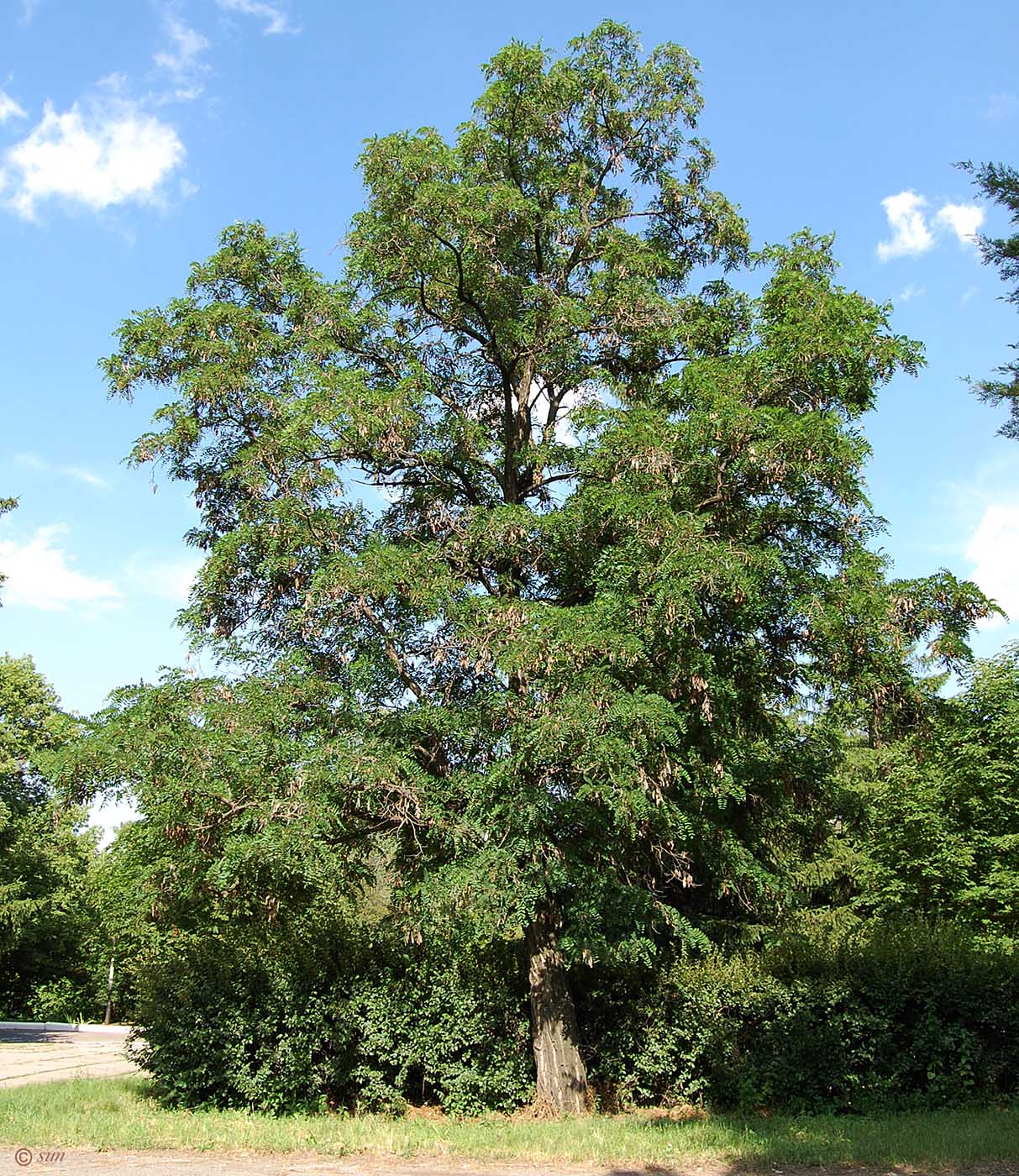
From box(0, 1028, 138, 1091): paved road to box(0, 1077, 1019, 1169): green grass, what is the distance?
3.75 m

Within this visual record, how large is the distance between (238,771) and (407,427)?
181 inches

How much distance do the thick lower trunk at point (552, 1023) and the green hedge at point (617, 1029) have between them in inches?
24.5

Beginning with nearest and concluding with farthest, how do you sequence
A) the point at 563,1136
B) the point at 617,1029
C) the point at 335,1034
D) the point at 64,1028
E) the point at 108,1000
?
1. the point at 563,1136
2. the point at 335,1034
3. the point at 617,1029
4. the point at 64,1028
5. the point at 108,1000

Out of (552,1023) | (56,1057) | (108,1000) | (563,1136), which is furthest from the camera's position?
(108,1000)

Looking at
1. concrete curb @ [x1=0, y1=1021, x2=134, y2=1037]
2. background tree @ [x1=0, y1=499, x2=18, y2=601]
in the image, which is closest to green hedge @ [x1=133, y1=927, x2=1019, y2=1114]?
background tree @ [x1=0, y1=499, x2=18, y2=601]

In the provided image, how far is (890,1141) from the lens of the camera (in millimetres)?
9266

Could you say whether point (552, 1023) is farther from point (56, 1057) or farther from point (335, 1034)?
point (56, 1057)

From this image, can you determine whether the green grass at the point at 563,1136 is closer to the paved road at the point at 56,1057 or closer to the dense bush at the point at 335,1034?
the dense bush at the point at 335,1034

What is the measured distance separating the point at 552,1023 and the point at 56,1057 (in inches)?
532

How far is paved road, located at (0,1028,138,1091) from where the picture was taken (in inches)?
629

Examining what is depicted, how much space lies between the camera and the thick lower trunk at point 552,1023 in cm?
1180

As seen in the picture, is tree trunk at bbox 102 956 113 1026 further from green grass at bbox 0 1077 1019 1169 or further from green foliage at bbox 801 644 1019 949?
green foliage at bbox 801 644 1019 949

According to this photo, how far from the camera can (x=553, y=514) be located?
1206 cm

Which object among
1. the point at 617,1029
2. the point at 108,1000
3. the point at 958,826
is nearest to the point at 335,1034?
the point at 617,1029
